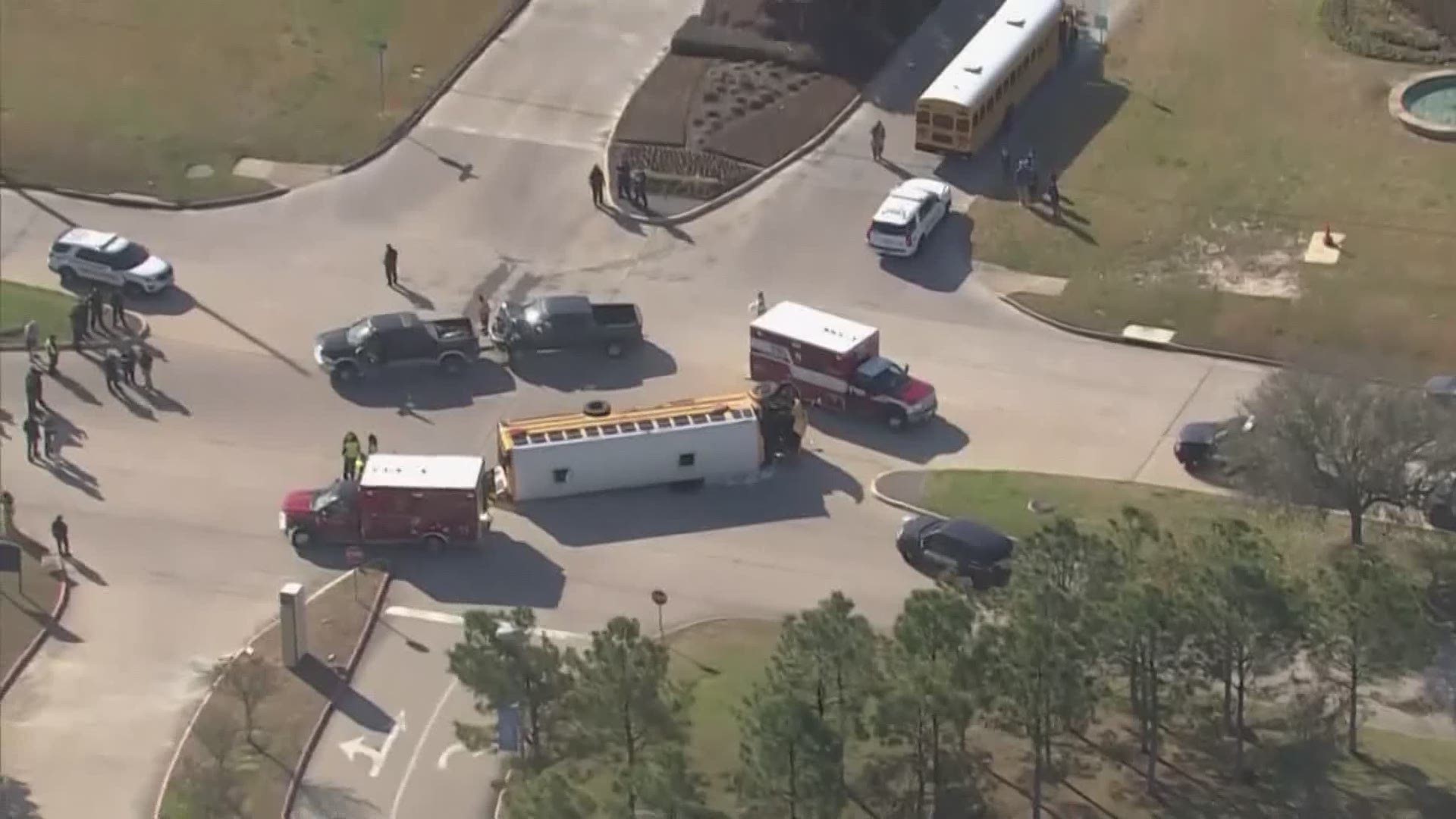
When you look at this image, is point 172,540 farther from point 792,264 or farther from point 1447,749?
point 1447,749

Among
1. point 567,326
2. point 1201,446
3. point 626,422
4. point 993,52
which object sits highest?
point 993,52

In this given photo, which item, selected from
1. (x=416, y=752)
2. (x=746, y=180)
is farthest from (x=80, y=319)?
(x=416, y=752)

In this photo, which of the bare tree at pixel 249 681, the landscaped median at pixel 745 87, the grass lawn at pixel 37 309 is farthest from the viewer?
the landscaped median at pixel 745 87

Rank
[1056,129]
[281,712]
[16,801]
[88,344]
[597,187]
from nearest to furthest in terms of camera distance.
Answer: [16,801] → [281,712] → [88,344] → [597,187] → [1056,129]

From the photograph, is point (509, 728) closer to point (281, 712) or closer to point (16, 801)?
point (281, 712)

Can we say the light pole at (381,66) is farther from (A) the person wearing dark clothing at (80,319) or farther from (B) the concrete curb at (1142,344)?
(B) the concrete curb at (1142,344)

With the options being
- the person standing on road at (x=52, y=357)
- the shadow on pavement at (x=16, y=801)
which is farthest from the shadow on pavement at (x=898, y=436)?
the shadow on pavement at (x=16, y=801)

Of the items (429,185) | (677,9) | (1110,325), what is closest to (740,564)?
(1110,325)
